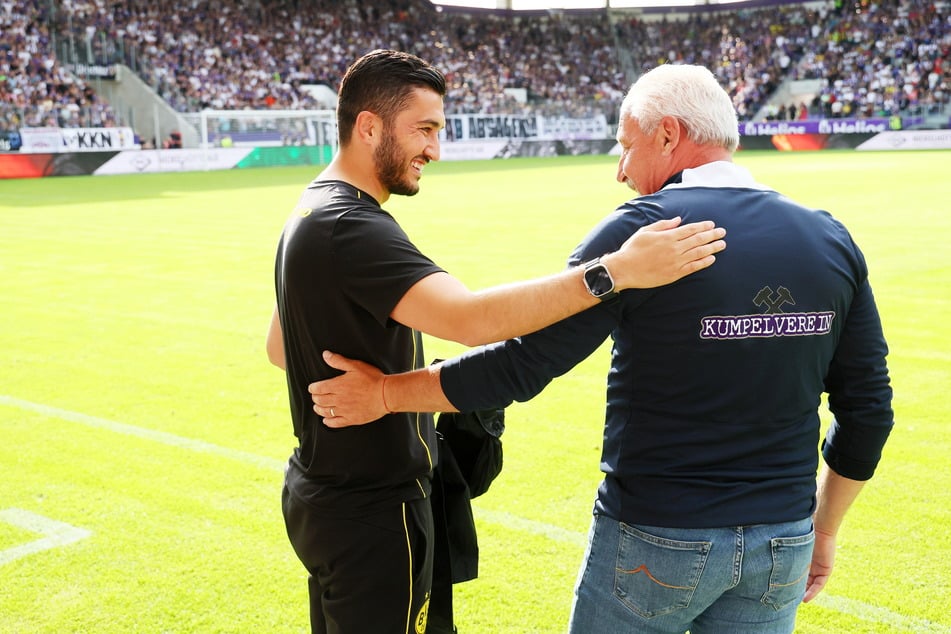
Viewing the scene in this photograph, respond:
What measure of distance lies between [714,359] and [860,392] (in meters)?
0.53

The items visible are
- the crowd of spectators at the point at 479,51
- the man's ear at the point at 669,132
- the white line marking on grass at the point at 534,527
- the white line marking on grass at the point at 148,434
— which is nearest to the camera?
the man's ear at the point at 669,132

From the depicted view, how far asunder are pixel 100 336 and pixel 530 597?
6518 mm

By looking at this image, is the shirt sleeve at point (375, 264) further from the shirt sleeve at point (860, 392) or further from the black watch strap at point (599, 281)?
the shirt sleeve at point (860, 392)

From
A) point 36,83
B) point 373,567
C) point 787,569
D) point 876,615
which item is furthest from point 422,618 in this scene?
point 36,83

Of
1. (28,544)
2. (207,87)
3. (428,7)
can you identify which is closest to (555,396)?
(28,544)

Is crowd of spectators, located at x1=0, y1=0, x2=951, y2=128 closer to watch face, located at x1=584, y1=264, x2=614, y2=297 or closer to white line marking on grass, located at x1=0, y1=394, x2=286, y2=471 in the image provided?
white line marking on grass, located at x1=0, y1=394, x2=286, y2=471

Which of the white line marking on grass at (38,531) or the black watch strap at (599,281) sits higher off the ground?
the black watch strap at (599,281)

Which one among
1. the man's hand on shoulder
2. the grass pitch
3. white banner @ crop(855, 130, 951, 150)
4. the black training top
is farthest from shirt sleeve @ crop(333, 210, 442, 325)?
white banner @ crop(855, 130, 951, 150)

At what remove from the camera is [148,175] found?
114ft

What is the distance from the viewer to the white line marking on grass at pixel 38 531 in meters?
4.72

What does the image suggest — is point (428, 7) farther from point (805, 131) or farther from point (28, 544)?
point (28, 544)

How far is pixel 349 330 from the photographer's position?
100 inches

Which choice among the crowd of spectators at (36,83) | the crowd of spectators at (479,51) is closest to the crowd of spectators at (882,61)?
the crowd of spectators at (479,51)

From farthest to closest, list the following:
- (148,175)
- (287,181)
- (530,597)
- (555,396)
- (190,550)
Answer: (148,175) < (287,181) < (555,396) < (190,550) < (530,597)
